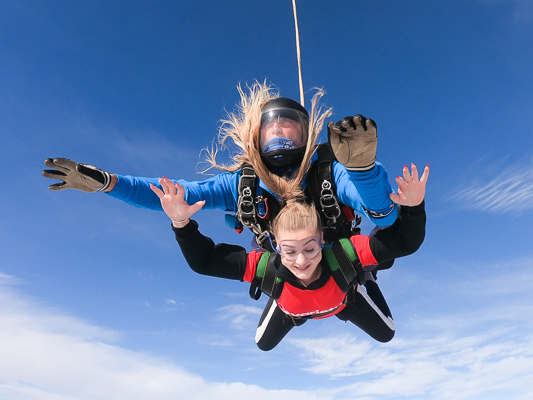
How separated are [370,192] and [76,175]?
217cm

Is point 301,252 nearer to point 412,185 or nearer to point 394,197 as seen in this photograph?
point 394,197

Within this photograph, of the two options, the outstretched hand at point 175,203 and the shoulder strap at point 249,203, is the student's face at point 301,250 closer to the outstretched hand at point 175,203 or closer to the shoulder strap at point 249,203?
the shoulder strap at point 249,203

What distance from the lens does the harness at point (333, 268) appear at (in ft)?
11.0

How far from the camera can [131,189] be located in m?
3.49

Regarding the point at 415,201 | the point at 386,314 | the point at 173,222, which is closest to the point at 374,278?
the point at 386,314

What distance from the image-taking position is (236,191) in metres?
3.74

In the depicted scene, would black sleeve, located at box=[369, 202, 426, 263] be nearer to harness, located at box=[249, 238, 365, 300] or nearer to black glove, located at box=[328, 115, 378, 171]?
harness, located at box=[249, 238, 365, 300]

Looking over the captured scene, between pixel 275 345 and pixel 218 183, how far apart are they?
2.29 m

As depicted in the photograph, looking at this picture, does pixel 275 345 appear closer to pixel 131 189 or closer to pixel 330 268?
pixel 330 268

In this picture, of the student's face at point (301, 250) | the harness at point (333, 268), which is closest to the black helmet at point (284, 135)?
the student's face at point (301, 250)

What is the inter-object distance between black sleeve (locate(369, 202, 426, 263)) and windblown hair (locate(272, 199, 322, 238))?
18.9 inches

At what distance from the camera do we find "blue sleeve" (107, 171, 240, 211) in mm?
3492

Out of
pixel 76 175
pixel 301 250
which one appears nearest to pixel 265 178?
pixel 301 250

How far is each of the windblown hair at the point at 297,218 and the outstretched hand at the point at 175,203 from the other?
64 cm
